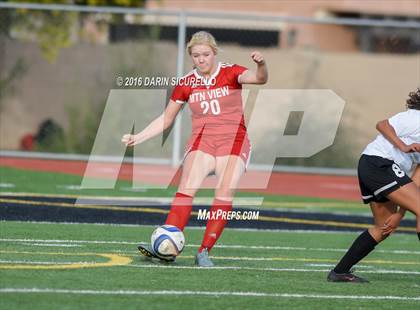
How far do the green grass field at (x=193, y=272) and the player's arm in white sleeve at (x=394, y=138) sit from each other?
1090 millimetres

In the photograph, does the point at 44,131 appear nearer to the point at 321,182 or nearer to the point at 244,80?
the point at 321,182

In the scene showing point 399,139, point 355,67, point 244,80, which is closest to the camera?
point 399,139

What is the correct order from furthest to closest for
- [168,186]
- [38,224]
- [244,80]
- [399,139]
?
[168,186] → [38,224] → [244,80] → [399,139]

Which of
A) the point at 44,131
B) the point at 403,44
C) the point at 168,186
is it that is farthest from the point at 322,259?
the point at 403,44

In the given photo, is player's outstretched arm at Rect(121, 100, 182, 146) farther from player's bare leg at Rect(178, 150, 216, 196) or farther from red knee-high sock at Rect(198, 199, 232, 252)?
red knee-high sock at Rect(198, 199, 232, 252)

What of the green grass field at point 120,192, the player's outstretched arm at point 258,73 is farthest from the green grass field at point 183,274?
the green grass field at point 120,192

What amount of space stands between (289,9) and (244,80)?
26382 millimetres

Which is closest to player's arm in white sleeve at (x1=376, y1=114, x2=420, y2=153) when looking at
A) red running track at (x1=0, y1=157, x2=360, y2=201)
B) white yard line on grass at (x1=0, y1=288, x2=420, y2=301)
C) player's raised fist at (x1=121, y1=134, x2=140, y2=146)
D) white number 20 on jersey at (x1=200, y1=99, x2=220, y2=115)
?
white yard line on grass at (x1=0, y1=288, x2=420, y2=301)

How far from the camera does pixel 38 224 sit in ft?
40.7

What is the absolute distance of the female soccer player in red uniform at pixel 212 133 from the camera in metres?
9.91

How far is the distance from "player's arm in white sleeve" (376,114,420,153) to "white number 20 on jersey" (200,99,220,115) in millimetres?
1507

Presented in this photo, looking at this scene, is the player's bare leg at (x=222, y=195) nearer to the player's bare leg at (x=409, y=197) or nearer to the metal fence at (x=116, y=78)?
the player's bare leg at (x=409, y=197)

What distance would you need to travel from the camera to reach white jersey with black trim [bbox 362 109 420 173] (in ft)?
30.2

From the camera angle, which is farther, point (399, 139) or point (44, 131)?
point (44, 131)
